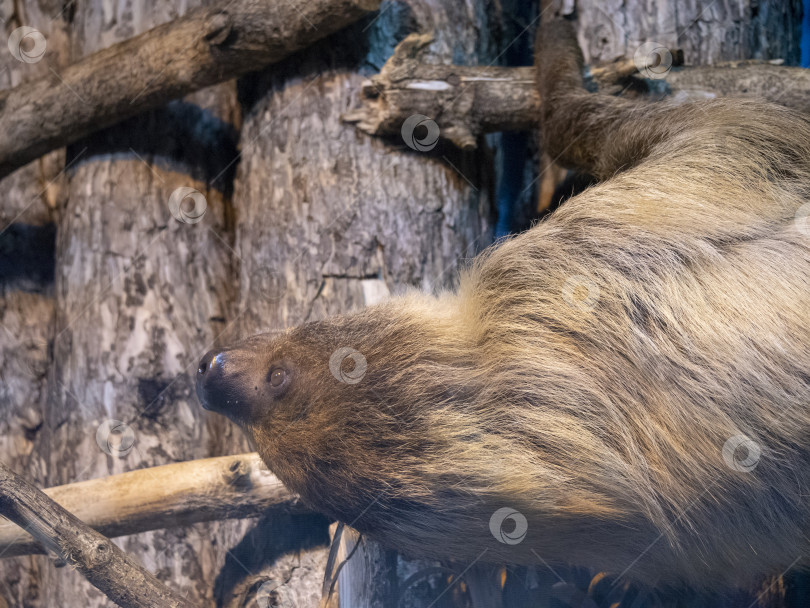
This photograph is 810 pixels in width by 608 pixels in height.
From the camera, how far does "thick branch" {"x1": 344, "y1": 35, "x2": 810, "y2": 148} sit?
9.77ft

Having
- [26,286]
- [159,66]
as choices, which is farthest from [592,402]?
[26,286]

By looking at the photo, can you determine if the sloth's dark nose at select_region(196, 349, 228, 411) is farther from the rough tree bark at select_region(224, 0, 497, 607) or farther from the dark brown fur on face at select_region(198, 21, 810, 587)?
the rough tree bark at select_region(224, 0, 497, 607)

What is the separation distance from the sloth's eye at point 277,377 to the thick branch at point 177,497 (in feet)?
1.63

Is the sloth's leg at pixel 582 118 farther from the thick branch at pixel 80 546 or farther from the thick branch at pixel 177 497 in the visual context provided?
the thick branch at pixel 80 546

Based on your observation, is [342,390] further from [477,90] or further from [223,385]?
[477,90]

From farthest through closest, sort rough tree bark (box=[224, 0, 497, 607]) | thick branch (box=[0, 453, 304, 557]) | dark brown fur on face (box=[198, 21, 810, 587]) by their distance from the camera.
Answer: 1. rough tree bark (box=[224, 0, 497, 607])
2. thick branch (box=[0, 453, 304, 557])
3. dark brown fur on face (box=[198, 21, 810, 587])

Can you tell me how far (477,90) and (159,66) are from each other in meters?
1.50

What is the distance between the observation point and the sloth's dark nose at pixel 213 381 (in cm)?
233

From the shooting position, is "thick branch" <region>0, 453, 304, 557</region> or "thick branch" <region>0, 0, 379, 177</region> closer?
"thick branch" <region>0, 453, 304, 557</region>

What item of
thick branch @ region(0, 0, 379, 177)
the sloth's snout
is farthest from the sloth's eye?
thick branch @ region(0, 0, 379, 177)

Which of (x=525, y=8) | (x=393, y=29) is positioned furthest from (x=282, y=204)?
(x=525, y=8)

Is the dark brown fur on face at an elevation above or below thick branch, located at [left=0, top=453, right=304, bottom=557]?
above

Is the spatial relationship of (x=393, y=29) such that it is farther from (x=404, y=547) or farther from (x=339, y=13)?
(x=404, y=547)

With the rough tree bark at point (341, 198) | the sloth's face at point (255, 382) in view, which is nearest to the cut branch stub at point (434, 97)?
the rough tree bark at point (341, 198)
